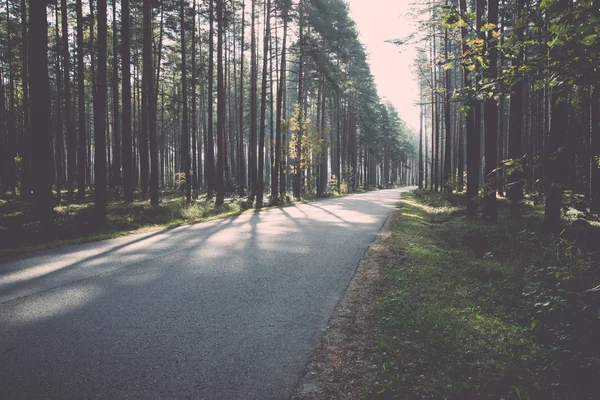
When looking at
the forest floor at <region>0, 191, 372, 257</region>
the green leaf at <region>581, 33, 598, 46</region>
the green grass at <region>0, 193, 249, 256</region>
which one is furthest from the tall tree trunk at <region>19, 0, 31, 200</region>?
the green leaf at <region>581, 33, 598, 46</region>

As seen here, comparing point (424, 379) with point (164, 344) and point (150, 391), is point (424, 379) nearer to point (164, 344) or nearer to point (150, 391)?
point (150, 391)

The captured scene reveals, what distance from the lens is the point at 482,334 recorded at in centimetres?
388

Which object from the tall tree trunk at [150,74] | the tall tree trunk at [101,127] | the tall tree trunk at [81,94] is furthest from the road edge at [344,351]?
the tall tree trunk at [81,94]

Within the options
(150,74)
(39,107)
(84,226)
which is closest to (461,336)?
(84,226)

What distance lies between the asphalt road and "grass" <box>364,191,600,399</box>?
870 millimetres

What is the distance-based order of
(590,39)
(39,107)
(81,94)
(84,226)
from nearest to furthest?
(590,39), (39,107), (84,226), (81,94)

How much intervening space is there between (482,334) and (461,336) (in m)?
0.30

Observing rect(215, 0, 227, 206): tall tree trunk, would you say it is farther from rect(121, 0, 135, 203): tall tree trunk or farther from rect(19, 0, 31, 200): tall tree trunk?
rect(19, 0, 31, 200): tall tree trunk

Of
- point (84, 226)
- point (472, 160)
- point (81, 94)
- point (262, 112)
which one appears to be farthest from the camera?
point (262, 112)

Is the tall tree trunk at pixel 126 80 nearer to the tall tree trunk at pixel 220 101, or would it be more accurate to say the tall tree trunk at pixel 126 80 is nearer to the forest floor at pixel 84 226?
the forest floor at pixel 84 226

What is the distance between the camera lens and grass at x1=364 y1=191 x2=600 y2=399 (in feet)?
9.70

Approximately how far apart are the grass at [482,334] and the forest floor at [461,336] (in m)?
0.01

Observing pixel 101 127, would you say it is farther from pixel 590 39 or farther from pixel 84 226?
pixel 590 39

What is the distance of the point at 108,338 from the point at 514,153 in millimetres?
13779
